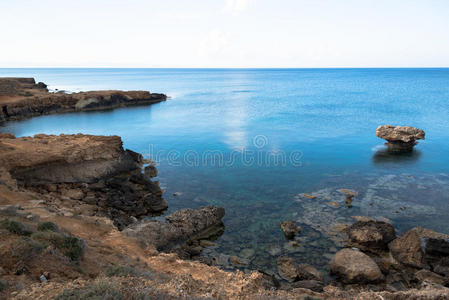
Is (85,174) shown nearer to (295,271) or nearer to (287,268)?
(287,268)

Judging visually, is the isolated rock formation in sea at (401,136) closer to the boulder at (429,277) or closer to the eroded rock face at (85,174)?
the boulder at (429,277)

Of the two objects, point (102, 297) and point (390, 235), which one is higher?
point (102, 297)

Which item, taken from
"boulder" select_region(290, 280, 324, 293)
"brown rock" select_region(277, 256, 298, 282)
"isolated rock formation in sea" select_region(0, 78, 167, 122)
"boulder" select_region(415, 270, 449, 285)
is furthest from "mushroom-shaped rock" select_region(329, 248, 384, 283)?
"isolated rock formation in sea" select_region(0, 78, 167, 122)

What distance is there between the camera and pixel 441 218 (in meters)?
19.1

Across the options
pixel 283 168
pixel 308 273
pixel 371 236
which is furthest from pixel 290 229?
pixel 283 168

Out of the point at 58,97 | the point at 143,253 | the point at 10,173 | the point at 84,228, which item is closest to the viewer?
the point at 143,253

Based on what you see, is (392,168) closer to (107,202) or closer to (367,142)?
(367,142)

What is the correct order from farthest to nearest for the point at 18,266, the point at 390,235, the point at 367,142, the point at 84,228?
the point at 367,142, the point at 390,235, the point at 84,228, the point at 18,266

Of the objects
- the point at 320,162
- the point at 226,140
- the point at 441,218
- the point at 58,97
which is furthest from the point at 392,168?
the point at 58,97

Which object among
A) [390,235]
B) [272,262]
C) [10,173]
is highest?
[10,173]

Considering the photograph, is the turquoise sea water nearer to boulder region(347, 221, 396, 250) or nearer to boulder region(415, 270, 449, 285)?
boulder region(347, 221, 396, 250)

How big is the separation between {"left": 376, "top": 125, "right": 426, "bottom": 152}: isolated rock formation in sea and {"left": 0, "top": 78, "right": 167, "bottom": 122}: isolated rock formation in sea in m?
61.9

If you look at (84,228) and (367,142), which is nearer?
(84,228)

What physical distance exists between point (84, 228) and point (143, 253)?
11.7ft
